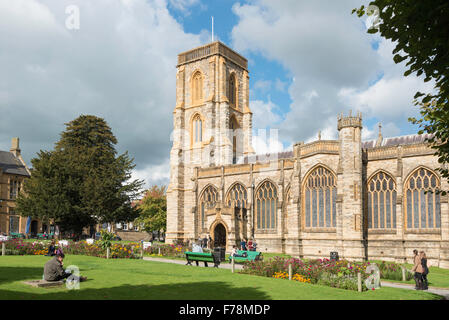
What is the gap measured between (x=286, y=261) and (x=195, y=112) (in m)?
37.1

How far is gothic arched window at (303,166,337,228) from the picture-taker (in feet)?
109

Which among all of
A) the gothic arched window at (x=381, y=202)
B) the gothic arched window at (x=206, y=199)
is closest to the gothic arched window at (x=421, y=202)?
the gothic arched window at (x=381, y=202)

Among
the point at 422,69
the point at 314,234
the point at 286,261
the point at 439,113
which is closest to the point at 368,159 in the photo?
the point at 314,234

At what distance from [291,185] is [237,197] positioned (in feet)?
27.1

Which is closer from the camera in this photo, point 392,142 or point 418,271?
point 418,271

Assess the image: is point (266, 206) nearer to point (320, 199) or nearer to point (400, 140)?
point (320, 199)

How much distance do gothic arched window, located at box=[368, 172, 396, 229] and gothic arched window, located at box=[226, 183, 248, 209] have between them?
42.9 ft

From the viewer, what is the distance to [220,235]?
40.3m

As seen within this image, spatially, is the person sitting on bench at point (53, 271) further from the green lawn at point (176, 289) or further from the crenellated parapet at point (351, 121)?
the crenellated parapet at point (351, 121)

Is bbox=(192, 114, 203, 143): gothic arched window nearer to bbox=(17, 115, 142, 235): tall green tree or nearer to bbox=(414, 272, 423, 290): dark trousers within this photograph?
bbox=(17, 115, 142, 235): tall green tree

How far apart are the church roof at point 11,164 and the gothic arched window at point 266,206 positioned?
46.8 m

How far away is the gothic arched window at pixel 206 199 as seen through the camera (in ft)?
146

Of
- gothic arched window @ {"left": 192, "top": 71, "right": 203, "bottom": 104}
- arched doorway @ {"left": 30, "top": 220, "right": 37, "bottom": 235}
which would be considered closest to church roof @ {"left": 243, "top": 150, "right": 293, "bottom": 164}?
gothic arched window @ {"left": 192, "top": 71, "right": 203, "bottom": 104}

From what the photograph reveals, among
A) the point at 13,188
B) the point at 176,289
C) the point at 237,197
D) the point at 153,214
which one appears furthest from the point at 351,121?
the point at 13,188
